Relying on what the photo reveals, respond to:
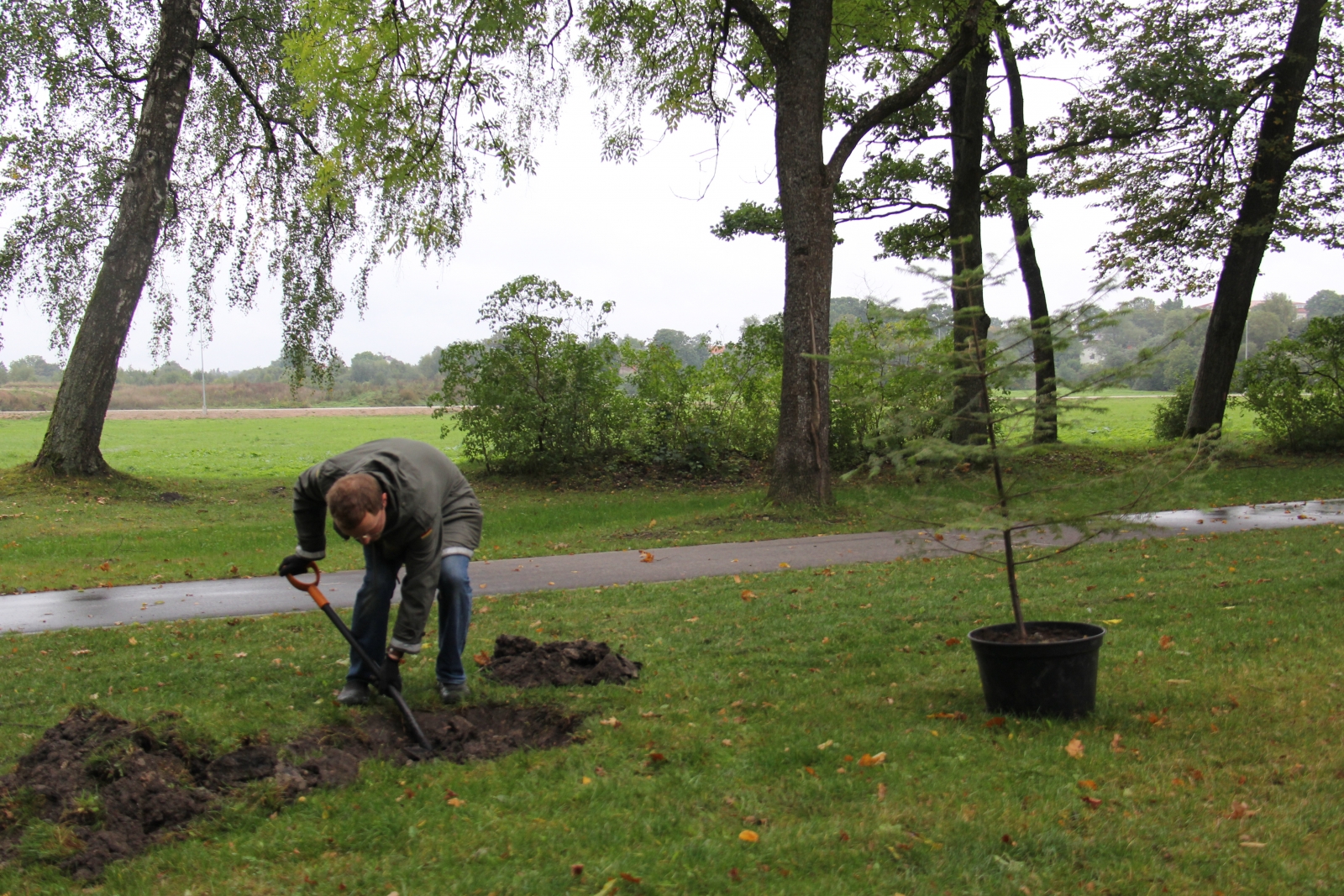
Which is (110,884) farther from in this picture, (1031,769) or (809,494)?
(809,494)

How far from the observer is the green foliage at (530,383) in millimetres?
20266

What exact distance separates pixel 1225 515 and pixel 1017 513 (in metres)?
10.5

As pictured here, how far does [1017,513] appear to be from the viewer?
4.72m

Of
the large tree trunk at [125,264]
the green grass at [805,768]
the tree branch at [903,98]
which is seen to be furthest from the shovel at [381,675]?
the large tree trunk at [125,264]

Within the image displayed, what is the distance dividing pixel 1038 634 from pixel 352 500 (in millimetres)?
3597

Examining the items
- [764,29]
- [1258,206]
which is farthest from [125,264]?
[1258,206]

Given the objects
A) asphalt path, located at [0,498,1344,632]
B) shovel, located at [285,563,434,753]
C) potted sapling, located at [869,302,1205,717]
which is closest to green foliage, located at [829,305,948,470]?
potted sapling, located at [869,302,1205,717]

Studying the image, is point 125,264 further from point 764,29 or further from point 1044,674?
point 1044,674

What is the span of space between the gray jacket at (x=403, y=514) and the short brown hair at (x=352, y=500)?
239 millimetres

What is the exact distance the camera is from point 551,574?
10195 mm

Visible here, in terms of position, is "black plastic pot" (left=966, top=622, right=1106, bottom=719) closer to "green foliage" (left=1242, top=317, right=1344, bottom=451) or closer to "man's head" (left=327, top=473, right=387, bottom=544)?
"man's head" (left=327, top=473, right=387, bottom=544)

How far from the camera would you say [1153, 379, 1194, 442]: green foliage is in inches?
960

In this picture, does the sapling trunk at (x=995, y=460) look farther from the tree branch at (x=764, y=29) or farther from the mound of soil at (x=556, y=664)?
the tree branch at (x=764, y=29)

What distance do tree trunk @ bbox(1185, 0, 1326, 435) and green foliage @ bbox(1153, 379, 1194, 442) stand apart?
11.8 feet
